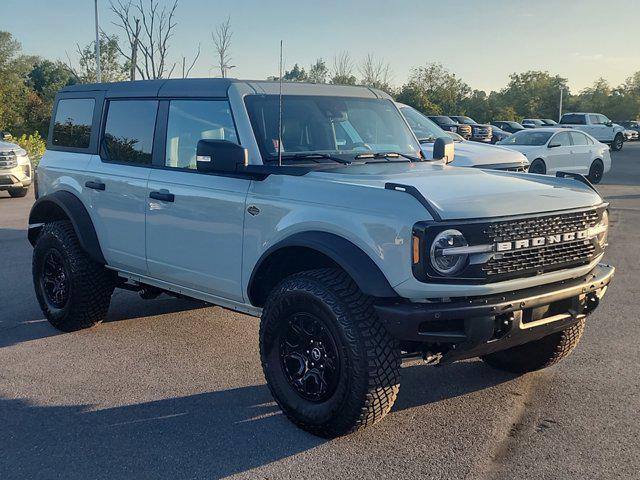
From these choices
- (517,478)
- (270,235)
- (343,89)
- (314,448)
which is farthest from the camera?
(343,89)

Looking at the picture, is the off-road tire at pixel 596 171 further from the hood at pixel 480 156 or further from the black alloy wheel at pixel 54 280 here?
the black alloy wheel at pixel 54 280

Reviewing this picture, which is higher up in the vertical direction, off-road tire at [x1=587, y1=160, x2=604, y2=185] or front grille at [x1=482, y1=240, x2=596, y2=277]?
off-road tire at [x1=587, y1=160, x2=604, y2=185]

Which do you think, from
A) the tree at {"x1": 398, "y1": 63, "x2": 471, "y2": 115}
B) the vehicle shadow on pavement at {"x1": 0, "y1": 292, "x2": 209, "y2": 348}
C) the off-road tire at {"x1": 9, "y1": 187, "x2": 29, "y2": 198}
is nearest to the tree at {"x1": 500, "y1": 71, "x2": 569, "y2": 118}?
the tree at {"x1": 398, "y1": 63, "x2": 471, "y2": 115}

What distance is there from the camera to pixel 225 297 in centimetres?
468

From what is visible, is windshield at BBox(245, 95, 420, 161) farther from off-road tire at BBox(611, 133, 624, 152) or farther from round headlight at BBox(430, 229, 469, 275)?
off-road tire at BBox(611, 133, 624, 152)

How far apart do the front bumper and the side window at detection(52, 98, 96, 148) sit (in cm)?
355

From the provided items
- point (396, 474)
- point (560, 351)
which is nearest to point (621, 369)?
point (560, 351)

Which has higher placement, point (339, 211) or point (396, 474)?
point (339, 211)

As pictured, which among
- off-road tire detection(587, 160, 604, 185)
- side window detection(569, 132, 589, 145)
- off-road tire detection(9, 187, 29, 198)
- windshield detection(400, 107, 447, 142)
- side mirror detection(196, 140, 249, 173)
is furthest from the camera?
off-road tire detection(587, 160, 604, 185)

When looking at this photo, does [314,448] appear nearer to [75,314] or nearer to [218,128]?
[218,128]

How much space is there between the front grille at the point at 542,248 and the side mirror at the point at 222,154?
1574 millimetres

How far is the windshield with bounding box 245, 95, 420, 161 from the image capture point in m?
4.67

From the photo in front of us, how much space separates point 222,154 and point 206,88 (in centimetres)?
89

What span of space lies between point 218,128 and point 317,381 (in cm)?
189
